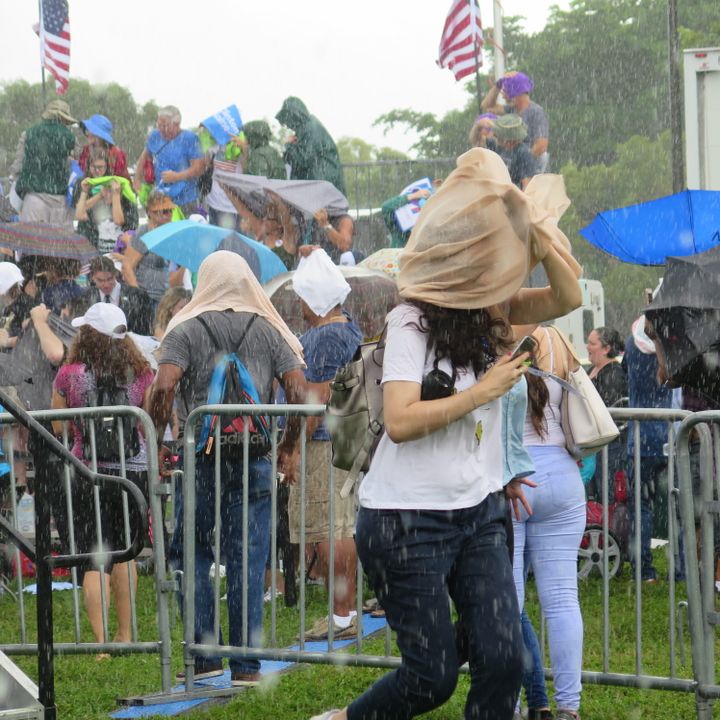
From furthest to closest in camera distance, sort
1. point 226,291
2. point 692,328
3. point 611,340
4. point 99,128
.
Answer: point 99,128
point 611,340
point 226,291
point 692,328

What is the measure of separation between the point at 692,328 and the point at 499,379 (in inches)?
99.6

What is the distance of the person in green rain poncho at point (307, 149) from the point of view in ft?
46.4

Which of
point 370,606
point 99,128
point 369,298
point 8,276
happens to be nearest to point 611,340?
point 369,298

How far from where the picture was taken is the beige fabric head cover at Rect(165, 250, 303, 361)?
7.07 m

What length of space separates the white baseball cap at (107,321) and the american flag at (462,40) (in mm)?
14028

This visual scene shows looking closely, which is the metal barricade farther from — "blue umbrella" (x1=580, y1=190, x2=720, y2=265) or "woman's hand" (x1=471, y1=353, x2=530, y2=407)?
"blue umbrella" (x1=580, y1=190, x2=720, y2=265)

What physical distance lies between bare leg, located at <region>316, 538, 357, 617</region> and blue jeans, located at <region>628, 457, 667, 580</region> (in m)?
2.19

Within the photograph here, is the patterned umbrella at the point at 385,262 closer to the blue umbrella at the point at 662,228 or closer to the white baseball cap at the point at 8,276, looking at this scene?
the blue umbrella at the point at 662,228

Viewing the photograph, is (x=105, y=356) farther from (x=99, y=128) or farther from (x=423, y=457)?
(x=99, y=128)

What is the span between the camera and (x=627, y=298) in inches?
2153

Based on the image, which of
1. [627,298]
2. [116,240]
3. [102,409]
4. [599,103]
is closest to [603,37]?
[599,103]

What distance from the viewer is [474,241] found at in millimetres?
4258

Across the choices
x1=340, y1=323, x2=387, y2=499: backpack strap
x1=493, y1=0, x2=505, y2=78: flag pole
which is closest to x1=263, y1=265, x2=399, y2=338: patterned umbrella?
x1=340, y1=323, x2=387, y2=499: backpack strap

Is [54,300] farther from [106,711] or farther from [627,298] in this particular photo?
[627,298]
